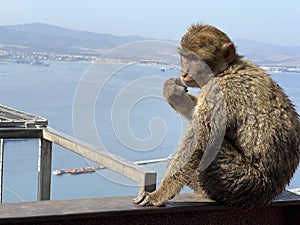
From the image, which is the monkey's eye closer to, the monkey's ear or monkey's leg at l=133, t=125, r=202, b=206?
the monkey's ear

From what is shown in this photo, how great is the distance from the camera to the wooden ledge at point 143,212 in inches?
65.5

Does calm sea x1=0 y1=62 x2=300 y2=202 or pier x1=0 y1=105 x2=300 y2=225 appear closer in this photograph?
pier x1=0 y1=105 x2=300 y2=225

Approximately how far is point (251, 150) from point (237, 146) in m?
0.06

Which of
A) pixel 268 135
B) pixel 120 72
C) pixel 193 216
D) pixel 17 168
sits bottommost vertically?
pixel 17 168

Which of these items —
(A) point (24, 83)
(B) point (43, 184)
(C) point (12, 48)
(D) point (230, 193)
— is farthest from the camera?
(A) point (24, 83)

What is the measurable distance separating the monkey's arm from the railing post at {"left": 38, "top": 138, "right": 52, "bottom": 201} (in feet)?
2.55

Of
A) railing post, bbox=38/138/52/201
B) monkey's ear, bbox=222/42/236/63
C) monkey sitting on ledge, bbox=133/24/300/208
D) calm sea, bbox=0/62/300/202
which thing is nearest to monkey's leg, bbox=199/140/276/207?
monkey sitting on ledge, bbox=133/24/300/208

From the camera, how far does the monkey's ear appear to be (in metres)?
2.11

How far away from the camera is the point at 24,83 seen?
4.42 m

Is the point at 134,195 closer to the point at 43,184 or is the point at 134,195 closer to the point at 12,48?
the point at 43,184

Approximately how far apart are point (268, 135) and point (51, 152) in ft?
3.91

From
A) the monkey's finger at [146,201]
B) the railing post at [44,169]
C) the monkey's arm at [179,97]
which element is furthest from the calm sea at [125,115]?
the railing post at [44,169]

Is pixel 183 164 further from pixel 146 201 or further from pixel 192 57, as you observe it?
pixel 192 57

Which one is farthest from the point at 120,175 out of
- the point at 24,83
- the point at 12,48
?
the point at 24,83
